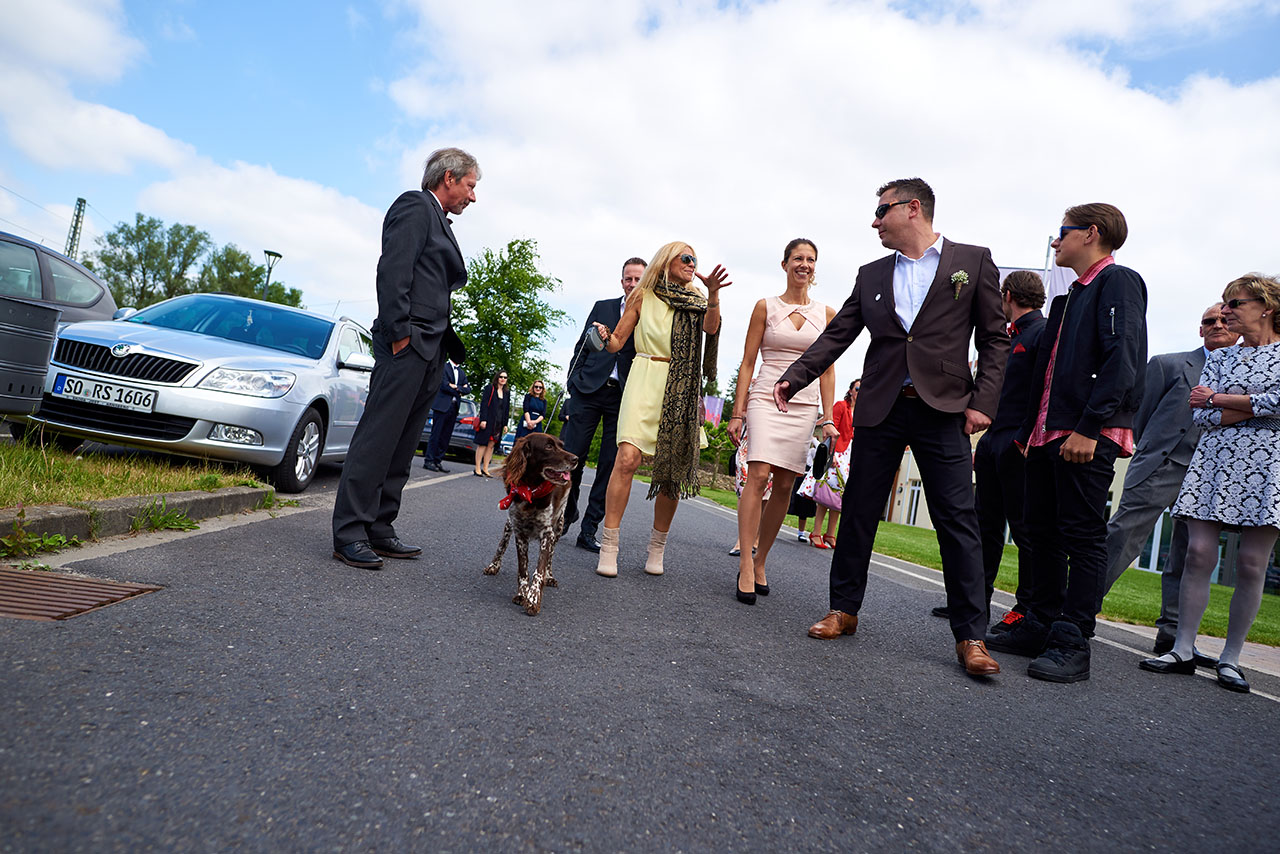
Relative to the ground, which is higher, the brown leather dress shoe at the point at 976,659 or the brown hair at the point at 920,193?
the brown hair at the point at 920,193

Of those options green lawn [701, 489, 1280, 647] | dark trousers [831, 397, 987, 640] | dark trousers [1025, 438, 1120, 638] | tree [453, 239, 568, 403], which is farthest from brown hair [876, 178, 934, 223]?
tree [453, 239, 568, 403]

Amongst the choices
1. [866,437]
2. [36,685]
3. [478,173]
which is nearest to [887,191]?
[866,437]

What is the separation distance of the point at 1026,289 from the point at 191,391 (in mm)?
6360

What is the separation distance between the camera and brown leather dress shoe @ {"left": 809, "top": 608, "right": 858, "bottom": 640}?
4195 mm

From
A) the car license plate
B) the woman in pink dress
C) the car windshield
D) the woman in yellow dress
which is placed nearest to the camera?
the woman in pink dress

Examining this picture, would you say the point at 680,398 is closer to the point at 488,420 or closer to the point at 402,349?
the point at 402,349

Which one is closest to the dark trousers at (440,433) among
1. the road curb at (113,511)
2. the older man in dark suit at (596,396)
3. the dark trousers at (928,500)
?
the older man in dark suit at (596,396)

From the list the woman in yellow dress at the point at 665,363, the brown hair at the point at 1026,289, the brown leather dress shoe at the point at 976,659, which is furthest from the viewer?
the brown hair at the point at 1026,289

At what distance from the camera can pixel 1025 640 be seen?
4.58 metres

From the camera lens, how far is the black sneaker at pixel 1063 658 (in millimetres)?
3936

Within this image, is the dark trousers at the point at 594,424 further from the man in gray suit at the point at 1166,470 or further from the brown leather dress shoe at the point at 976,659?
the man in gray suit at the point at 1166,470

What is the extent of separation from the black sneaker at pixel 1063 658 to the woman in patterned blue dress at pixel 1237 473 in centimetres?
80

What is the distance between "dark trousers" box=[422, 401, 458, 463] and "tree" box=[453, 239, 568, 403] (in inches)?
1186

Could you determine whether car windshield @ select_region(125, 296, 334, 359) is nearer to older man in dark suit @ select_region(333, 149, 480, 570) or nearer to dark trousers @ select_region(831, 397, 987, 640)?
older man in dark suit @ select_region(333, 149, 480, 570)
